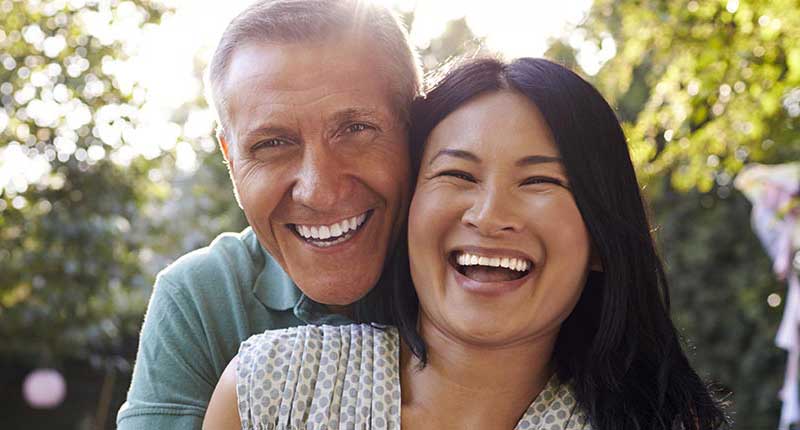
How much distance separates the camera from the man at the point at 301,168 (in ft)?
7.45

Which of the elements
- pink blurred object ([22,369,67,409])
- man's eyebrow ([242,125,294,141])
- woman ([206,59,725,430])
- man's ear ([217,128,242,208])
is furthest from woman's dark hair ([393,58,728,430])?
pink blurred object ([22,369,67,409])

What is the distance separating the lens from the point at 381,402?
2.10 meters

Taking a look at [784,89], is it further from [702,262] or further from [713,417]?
[702,262]

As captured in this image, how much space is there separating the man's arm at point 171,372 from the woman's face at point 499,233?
1.80 ft

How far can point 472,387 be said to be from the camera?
2.14m

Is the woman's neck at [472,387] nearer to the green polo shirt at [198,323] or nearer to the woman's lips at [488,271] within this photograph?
the woman's lips at [488,271]

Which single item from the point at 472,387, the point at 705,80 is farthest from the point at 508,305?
the point at 705,80

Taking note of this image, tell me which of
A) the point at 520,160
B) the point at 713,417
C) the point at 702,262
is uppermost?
the point at 520,160

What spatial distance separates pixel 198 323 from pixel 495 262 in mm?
738

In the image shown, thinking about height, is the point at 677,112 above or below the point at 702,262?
above

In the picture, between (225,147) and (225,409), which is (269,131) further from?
(225,409)

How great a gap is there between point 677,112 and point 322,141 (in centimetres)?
266

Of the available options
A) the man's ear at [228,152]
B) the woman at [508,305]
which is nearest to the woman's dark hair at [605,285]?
the woman at [508,305]

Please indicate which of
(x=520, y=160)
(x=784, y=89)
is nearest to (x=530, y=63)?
(x=520, y=160)
